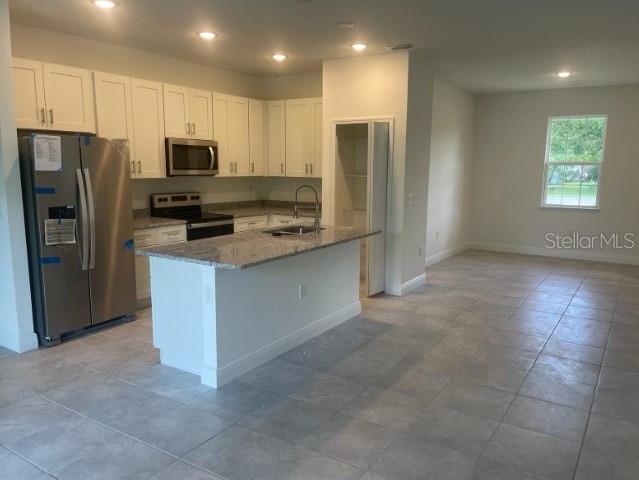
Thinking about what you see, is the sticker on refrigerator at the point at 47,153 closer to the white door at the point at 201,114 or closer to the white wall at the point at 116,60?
the white wall at the point at 116,60

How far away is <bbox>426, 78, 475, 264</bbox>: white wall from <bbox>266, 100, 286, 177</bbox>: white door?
2.13 meters

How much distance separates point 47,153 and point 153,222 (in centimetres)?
136

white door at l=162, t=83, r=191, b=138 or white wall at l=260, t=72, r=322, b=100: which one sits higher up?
white wall at l=260, t=72, r=322, b=100

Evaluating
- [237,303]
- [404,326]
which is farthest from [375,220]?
[237,303]

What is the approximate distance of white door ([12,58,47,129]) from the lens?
3902mm

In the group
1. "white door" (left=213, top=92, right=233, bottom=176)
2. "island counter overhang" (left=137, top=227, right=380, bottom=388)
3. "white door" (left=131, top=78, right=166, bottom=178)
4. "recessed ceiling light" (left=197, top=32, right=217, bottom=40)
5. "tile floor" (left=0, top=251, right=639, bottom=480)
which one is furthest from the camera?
"white door" (left=213, top=92, right=233, bottom=176)

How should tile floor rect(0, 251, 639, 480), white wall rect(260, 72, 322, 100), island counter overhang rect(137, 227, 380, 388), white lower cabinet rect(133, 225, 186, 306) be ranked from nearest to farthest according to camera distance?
tile floor rect(0, 251, 639, 480) < island counter overhang rect(137, 227, 380, 388) < white lower cabinet rect(133, 225, 186, 306) < white wall rect(260, 72, 322, 100)

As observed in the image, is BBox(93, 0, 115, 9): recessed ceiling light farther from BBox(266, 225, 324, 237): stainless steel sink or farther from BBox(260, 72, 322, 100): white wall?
BBox(260, 72, 322, 100): white wall

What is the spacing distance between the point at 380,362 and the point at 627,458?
1.62 meters

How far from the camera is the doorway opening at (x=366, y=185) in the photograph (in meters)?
5.15

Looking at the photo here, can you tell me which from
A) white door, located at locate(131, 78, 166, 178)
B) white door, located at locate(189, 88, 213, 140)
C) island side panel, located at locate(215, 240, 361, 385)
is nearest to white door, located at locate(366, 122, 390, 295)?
island side panel, located at locate(215, 240, 361, 385)

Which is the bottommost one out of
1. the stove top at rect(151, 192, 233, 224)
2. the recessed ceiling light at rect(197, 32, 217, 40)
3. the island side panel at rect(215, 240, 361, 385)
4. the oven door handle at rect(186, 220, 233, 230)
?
the island side panel at rect(215, 240, 361, 385)

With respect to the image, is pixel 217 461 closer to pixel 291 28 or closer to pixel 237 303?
pixel 237 303

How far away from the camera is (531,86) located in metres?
7.18
